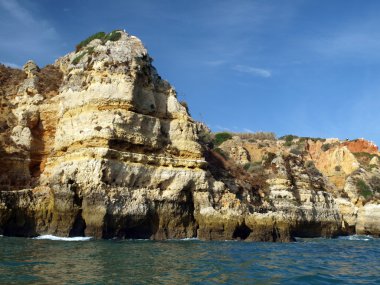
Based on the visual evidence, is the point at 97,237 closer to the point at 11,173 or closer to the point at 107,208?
the point at 107,208

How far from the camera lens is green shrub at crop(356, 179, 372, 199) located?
1716 inches

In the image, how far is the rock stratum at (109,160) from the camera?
76.6ft

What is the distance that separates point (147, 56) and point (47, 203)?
11321 millimetres

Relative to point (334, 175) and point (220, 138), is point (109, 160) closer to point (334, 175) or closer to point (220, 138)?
point (334, 175)

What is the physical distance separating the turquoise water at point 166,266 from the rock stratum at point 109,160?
5.37 m

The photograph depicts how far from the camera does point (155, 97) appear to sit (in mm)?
29078

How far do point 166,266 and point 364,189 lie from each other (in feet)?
117

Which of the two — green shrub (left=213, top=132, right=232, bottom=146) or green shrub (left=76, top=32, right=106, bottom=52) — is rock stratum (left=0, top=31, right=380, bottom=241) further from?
green shrub (left=213, top=132, right=232, bottom=146)

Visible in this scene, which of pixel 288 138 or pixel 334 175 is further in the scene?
pixel 288 138

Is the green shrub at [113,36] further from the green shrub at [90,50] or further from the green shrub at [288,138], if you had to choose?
the green shrub at [288,138]

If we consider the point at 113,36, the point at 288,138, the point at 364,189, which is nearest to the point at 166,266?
the point at 113,36

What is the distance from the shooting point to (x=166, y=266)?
1327cm

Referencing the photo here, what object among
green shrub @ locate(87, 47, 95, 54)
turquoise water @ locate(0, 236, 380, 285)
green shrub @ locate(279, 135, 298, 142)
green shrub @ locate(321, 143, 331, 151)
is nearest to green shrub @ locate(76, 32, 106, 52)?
green shrub @ locate(87, 47, 95, 54)

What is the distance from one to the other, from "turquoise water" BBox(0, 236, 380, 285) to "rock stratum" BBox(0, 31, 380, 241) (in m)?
5.37
